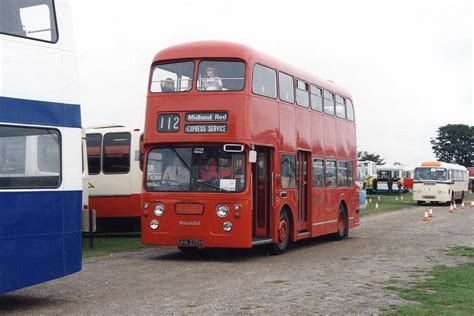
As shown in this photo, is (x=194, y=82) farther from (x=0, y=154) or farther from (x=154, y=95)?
(x=0, y=154)

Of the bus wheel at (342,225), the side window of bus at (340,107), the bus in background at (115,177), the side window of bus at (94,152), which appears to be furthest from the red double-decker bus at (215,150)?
the side window of bus at (94,152)

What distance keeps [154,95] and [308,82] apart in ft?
15.4

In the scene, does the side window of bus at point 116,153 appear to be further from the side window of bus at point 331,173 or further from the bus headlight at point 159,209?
the bus headlight at point 159,209

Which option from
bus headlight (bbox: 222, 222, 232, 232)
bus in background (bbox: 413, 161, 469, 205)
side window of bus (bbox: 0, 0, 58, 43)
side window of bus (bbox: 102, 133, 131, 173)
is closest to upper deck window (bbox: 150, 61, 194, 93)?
bus headlight (bbox: 222, 222, 232, 232)

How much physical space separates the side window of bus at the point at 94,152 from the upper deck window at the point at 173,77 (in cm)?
731

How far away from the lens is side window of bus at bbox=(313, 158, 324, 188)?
19.2 m

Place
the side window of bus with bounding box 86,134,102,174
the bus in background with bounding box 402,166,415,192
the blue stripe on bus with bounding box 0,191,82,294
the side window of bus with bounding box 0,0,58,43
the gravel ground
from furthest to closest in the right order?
the bus in background with bounding box 402,166,415,192 → the side window of bus with bounding box 86,134,102,174 → the gravel ground → the side window of bus with bounding box 0,0,58,43 → the blue stripe on bus with bounding box 0,191,82,294

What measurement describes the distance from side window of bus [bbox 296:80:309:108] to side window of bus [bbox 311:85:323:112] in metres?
0.46

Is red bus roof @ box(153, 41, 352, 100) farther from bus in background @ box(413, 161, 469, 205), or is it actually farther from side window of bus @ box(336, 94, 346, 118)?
bus in background @ box(413, 161, 469, 205)

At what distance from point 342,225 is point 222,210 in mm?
7658

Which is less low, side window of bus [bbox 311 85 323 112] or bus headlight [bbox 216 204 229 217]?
side window of bus [bbox 311 85 323 112]

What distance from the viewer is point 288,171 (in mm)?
17297

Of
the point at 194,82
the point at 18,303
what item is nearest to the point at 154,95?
the point at 194,82

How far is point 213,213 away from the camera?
15195 millimetres
